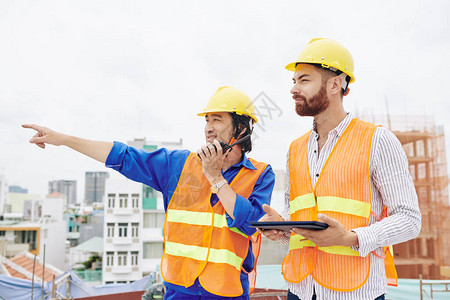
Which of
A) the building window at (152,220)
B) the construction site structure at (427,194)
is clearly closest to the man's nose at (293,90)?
the construction site structure at (427,194)

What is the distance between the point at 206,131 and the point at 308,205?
3.63 feet

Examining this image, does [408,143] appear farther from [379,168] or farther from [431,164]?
[379,168]

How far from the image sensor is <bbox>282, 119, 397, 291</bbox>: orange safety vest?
1.90 metres

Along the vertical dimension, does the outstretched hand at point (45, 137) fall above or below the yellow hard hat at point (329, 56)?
below

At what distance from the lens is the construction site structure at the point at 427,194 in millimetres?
22391

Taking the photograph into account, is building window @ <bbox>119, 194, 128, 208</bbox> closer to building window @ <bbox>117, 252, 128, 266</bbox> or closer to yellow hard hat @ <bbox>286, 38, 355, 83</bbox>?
building window @ <bbox>117, 252, 128, 266</bbox>

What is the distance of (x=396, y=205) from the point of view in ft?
6.05

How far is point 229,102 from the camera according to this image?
2.95 metres

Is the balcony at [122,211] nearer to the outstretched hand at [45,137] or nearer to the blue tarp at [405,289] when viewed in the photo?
the blue tarp at [405,289]

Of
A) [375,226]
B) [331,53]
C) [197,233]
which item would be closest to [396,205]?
[375,226]

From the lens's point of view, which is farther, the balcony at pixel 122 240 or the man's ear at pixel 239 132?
the balcony at pixel 122 240

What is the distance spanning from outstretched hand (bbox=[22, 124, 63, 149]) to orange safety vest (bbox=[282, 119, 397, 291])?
1608 mm

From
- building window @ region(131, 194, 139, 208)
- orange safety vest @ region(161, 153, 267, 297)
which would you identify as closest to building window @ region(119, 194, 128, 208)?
building window @ region(131, 194, 139, 208)

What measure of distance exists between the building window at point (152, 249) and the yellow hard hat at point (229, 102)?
30.0 meters
